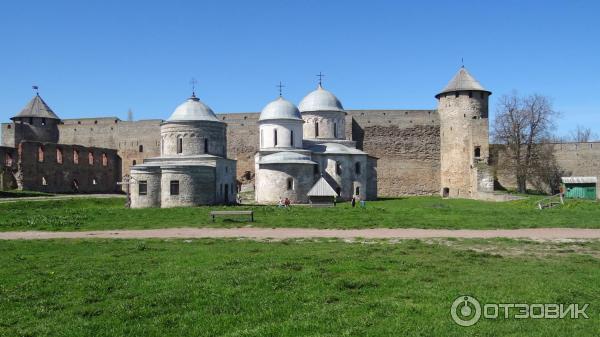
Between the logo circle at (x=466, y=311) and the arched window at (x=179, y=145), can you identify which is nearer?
the logo circle at (x=466, y=311)

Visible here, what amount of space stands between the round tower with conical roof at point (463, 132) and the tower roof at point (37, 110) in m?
31.3

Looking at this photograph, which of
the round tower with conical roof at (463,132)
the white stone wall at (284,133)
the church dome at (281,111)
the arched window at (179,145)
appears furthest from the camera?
the round tower with conical roof at (463,132)

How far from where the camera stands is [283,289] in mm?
7621

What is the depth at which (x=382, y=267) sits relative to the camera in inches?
360

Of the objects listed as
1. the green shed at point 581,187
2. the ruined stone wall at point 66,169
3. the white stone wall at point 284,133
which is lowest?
the green shed at point 581,187

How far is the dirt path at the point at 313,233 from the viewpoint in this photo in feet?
46.0

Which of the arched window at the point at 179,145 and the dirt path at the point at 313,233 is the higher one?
the arched window at the point at 179,145

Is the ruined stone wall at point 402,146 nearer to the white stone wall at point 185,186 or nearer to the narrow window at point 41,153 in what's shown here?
the white stone wall at point 185,186

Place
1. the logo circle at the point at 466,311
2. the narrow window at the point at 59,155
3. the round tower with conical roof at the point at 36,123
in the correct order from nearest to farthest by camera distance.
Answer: the logo circle at the point at 466,311, the narrow window at the point at 59,155, the round tower with conical roof at the point at 36,123

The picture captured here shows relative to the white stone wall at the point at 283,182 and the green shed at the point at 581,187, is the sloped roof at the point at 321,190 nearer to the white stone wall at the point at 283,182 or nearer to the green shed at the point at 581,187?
the white stone wall at the point at 283,182

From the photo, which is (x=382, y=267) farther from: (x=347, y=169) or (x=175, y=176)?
(x=347, y=169)

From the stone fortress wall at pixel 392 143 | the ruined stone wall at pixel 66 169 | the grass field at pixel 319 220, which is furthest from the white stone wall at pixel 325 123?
the ruined stone wall at pixel 66 169

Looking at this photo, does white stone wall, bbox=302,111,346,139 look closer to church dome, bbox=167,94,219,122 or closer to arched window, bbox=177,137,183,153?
church dome, bbox=167,94,219,122

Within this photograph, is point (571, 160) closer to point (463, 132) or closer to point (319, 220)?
point (463, 132)
